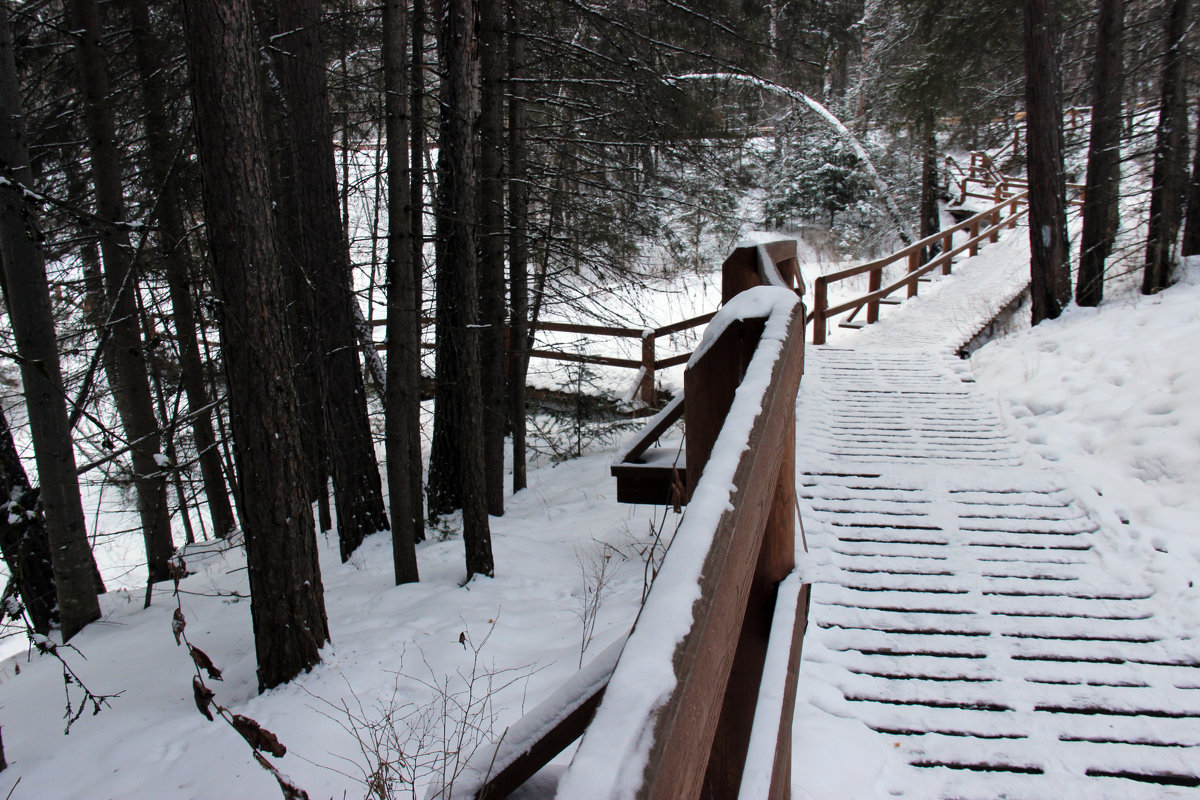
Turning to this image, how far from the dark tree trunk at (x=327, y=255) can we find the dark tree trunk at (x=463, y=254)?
3.17 ft

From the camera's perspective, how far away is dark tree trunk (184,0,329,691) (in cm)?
392

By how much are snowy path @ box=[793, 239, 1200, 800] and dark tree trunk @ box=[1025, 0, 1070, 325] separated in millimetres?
4800

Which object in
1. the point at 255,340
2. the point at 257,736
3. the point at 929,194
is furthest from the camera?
the point at 929,194

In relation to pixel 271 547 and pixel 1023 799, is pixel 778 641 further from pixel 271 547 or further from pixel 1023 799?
pixel 271 547

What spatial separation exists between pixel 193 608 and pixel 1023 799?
21.1 feet

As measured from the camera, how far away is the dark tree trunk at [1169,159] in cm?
912

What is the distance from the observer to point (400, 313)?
6.36 meters

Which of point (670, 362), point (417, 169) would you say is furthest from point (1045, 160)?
point (417, 169)

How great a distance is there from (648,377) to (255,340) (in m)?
8.09

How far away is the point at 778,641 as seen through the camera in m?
1.57

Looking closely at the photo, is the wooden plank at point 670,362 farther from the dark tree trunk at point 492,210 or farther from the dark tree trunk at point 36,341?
the dark tree trunk at point 36,341

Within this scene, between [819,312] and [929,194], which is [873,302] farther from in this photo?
[929,194]

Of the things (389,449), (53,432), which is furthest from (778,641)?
(53,432)

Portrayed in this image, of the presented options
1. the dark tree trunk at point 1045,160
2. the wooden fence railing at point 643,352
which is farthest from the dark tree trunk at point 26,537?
the dark tree trunk at point 1045,160
